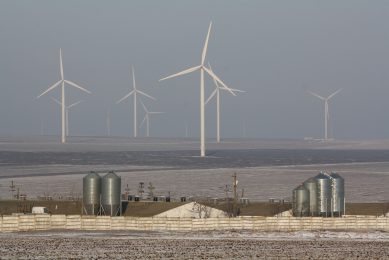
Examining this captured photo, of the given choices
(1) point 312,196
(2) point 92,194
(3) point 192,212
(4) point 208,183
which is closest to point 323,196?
(1) point 312,196

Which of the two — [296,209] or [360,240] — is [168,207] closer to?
[296,209]

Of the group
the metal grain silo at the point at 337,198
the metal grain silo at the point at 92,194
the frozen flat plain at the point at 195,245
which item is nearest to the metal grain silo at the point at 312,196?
the metal grain silo at the point at 337,198

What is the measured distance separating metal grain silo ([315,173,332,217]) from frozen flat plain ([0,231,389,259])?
46.2 feet

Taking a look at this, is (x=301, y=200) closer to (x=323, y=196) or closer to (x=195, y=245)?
(x=323, y=196)

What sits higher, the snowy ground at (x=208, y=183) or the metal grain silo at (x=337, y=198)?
the snowy ground at (x=208, y=183)

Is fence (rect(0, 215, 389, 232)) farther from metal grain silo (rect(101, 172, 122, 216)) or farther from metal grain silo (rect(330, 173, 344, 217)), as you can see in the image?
metal grain silo (rect(101, 172, 122, 216))

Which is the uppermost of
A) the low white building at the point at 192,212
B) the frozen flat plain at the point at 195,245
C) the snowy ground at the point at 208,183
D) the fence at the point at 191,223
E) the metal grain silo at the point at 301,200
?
the snowy ground at the point at 208,183

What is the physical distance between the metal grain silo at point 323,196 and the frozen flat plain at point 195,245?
14067 millimetres

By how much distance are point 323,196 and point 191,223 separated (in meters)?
15.8

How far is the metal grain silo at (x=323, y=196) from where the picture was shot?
7931 cm

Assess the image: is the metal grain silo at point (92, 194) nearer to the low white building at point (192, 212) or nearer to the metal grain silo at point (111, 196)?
the metal grain silo at point (111, 196)

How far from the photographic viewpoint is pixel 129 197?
3659 inches

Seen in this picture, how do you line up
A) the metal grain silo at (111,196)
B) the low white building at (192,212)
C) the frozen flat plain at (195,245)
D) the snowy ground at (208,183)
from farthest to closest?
the snowy ground at (208,183)
the metal grain silo at (111,196)
the low white building at (192,212)
the frozen flat plain at (195,245)

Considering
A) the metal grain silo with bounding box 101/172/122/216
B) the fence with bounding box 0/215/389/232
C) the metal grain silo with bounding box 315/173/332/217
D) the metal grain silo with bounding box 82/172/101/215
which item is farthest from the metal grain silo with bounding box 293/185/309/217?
the metal grain silo with bounding box 82/172/101/215
